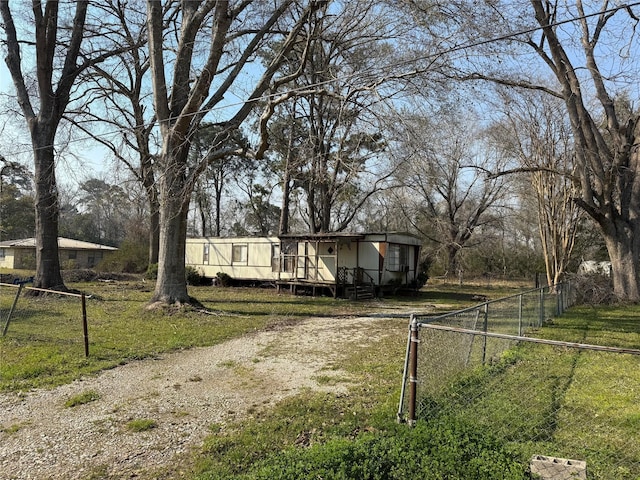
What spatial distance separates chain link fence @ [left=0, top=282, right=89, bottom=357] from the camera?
739 cm

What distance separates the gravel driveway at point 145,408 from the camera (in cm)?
348

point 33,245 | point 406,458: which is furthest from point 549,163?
point 33,245

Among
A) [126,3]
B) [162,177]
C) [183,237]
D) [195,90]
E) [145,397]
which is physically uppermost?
[126,3]

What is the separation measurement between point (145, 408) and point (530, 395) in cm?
430

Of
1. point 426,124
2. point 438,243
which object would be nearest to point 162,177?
point 426,124

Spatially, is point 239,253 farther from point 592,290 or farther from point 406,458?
point 406,458

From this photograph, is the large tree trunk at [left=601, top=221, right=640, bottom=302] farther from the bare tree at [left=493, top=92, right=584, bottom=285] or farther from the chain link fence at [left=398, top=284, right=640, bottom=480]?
the chain link fence at [left=398, top=284, right=640, bottom=480]

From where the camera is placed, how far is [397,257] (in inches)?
814

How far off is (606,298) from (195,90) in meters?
15.6

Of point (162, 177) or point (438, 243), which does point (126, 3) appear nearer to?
point (162, 177)

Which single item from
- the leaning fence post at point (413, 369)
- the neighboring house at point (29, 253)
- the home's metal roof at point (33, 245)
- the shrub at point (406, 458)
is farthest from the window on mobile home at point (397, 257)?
the home's metal roof at point (33, 245)

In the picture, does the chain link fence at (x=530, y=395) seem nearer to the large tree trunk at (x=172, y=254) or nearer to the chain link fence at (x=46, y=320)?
the chain link fence at (x=46, y=320)

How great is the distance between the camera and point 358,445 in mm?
3375

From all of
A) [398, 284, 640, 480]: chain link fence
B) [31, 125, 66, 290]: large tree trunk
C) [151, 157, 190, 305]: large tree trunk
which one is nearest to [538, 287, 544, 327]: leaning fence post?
[398, 284, 640, 480]: chain link fence
